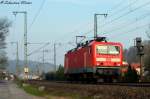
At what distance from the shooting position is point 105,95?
23109mm

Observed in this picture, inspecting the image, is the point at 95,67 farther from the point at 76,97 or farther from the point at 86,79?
the point at 76,97

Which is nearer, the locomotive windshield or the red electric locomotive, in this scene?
the red electric locomotive

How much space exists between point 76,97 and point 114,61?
44.2ft

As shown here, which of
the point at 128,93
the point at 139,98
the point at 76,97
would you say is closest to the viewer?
the point at 139,98

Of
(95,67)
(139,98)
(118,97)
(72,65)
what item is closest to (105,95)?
(118,97)

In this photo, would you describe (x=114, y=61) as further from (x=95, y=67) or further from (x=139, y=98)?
(x=139, y=98)

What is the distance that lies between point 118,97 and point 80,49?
79.8 feet

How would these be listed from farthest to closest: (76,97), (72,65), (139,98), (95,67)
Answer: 1. (72,65)
2. (95,67)
3. (76,97)
4. (139,98)

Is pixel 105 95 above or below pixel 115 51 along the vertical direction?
below

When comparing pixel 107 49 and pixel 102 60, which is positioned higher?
pixel 107 49

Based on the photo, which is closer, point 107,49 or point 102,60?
point 102,60

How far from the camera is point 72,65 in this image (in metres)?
50.5

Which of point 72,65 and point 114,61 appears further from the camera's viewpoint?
point 72,65

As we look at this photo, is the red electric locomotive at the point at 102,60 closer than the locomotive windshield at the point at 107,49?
Yes
